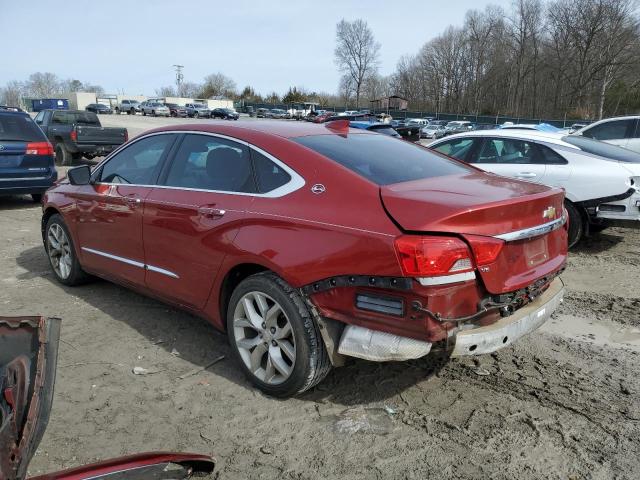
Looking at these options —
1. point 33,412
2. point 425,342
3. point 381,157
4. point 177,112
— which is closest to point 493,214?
point 425,342

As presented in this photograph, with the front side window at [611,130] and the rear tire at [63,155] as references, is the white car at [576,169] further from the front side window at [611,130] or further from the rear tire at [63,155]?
the rear tire at [63,155]

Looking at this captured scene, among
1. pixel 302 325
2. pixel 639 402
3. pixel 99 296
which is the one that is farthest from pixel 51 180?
pixel 639 402

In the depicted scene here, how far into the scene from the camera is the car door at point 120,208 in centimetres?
410

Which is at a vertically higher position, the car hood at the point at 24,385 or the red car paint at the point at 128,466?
the car hood at the point at 24,385

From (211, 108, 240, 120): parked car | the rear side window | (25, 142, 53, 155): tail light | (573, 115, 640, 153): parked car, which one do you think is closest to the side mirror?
the rear side window

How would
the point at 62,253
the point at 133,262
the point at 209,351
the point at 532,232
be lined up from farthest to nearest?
1. the point at 62,253
2. the point at 133,262
3. the point at 209,351
4. the point at 532,232

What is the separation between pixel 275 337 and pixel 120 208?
1945 mm

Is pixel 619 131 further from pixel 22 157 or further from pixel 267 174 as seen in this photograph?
pixel 22 157

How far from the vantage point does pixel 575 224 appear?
645 cm

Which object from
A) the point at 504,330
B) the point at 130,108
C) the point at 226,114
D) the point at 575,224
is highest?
the point at 130,108

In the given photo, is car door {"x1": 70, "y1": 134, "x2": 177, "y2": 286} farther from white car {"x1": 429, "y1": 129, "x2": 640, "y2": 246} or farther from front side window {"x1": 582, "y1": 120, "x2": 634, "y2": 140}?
front side window {"x1": 582, "y1": 120, "x2": 634, "y2": 140}

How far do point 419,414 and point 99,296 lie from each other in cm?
336

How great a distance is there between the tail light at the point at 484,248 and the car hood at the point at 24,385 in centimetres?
189

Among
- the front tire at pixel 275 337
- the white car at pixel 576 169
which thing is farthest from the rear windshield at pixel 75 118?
the front tire at pixel 275 337
